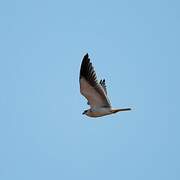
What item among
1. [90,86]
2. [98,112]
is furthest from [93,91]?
[98,112]

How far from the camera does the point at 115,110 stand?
822 inches

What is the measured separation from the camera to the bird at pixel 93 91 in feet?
68.3

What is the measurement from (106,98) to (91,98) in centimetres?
59

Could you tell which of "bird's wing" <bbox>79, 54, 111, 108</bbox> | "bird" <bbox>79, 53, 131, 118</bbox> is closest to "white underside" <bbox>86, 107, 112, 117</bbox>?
"bird" <bbox>79, 53, 131, 118</bbox>

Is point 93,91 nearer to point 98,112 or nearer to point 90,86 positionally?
point 90,86

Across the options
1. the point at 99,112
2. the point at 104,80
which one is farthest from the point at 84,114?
the point at 104,80

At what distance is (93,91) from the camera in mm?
21016

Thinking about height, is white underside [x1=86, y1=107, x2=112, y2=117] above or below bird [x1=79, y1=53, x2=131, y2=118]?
below

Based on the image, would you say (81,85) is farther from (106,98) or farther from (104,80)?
(104,80)

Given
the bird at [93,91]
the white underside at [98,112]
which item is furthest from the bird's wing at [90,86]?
the white underside at [98,112]

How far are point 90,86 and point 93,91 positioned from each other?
22 cm

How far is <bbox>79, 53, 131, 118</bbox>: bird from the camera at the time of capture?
20812mm

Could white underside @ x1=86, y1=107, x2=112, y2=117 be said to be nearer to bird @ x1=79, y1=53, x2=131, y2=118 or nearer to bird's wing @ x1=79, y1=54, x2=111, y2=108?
bird @ x1=79, y1=53, x2=131, y2=118

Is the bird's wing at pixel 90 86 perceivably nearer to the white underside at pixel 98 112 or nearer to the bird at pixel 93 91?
the bird at pixel 93 91
